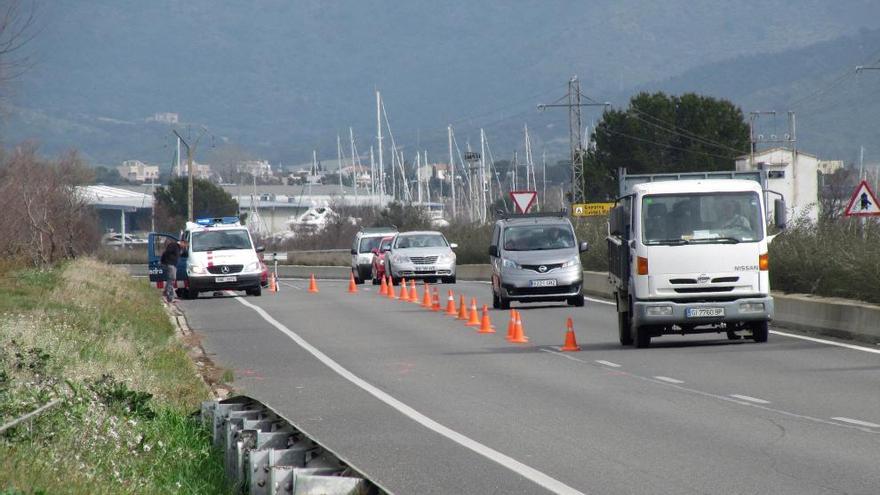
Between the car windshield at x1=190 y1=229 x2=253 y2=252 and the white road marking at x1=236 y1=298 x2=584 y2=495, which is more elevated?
the car windshield at x1=190 y1=229 x2=253 y2=252

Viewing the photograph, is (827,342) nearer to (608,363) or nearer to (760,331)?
(760,331)

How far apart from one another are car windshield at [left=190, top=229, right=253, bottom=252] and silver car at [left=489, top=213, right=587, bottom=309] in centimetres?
1047

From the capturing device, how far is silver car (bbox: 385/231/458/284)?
47.6 metres

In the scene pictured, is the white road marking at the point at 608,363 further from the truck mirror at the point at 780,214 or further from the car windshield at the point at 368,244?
the car windshield at the point at 368,244

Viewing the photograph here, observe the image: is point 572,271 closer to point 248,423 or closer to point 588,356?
point 588,356

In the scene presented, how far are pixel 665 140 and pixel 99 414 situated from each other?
274ft

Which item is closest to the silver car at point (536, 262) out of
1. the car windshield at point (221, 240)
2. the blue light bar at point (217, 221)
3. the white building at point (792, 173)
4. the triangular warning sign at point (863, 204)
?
the triangular warning sign at point (863, 204)

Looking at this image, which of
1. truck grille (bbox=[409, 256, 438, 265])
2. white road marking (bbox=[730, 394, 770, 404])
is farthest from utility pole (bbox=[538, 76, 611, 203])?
white road marking (bbox=[730, 394, 770, 404])

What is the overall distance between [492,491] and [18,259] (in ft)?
107

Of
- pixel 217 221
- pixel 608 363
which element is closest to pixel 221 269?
pixel 217 221

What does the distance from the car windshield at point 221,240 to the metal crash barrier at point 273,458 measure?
31716 millimetres

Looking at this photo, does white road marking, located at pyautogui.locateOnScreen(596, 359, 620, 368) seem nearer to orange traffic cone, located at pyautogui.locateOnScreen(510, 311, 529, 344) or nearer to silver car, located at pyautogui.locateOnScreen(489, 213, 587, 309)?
orange traffic cone, located at pyautogui.locateOnScreen(510, 311, 529, 344)

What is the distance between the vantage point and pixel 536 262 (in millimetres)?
32938

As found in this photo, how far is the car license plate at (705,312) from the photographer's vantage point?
21375mm
